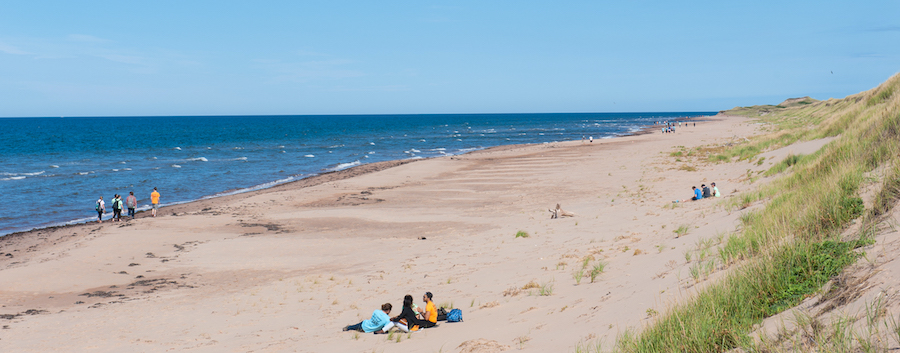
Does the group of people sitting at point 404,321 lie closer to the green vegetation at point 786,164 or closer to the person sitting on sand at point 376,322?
the person sitting on sand at point 376,322

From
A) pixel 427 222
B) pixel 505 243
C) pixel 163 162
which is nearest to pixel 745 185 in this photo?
pixel 505 243

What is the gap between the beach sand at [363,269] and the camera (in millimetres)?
8297

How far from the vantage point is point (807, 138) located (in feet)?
79.0

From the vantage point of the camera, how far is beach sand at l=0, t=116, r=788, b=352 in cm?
830

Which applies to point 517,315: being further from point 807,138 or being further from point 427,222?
point 807,138

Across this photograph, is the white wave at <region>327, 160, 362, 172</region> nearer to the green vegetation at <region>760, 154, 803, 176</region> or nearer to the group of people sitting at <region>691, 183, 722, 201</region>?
the group of people sitting at <region>691, 183, 722, 201</region>

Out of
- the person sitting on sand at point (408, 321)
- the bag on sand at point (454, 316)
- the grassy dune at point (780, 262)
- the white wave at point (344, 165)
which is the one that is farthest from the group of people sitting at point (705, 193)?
the white wave at point (344, 165)

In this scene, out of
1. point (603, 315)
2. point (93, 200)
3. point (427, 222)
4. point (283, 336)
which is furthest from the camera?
point (93, 200)

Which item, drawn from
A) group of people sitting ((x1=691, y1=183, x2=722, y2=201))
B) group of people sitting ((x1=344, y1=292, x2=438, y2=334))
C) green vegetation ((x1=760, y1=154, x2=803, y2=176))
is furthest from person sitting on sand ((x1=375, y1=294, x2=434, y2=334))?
green vegetation ((x1=760, y1=154, x2=803, y2=176))

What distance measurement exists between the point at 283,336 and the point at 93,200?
29430 millimetres

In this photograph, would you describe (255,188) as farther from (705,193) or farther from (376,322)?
(376,322)

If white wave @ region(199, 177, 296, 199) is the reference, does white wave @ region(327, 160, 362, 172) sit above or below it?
above

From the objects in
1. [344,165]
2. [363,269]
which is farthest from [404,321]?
[344,165]

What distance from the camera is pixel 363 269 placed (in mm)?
14312
